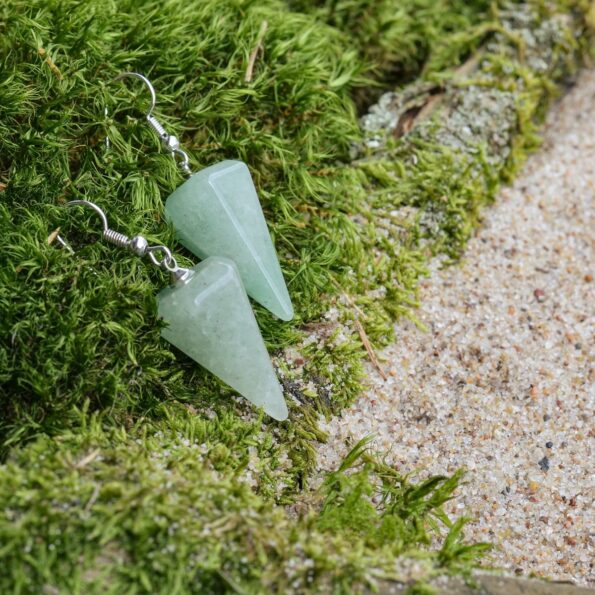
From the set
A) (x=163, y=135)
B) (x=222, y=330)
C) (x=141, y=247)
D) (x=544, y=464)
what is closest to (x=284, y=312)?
(x=222, y=330)

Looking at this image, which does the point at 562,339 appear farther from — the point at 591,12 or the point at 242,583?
the point at 591,12

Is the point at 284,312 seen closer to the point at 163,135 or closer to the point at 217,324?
the point at 217,324

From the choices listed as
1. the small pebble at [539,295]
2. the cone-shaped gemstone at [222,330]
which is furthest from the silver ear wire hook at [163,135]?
the small pebble at [539,295]

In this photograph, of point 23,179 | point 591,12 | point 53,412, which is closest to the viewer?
point 53,412

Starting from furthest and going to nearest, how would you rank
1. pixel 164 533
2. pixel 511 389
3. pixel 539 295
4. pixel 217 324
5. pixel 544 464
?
pixel 539 295, pixel 511 389, pixel 544 464, pixel 217 324, pixel 164 533

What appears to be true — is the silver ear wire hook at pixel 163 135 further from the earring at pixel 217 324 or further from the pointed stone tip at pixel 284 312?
the pointed stone tip at pixel 284 312

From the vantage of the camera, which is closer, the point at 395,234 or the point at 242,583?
the point at 242,583

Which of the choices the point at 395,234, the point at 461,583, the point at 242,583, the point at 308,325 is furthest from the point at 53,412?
the point at 395,234
